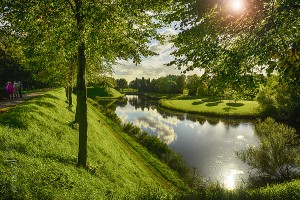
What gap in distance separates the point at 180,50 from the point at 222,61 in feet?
7.78

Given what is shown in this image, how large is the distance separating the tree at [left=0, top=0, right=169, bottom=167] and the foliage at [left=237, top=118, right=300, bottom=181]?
23.4 metres

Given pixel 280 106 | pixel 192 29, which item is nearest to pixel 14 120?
pixel 192 29

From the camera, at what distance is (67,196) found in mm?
10727

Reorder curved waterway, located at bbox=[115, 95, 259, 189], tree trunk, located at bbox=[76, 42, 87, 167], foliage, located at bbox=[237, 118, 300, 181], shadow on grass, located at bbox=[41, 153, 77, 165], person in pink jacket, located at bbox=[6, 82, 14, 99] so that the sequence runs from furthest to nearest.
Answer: curved waterway, located at bbox=[115, 95, 259, 189]
person in pink jacket, located at bbox=[6, 82, 14, 99]
foliage, located at bbox=[237, 118, 300, 181]
tree trunk, located at bbox=[76, 42, 87, 167]
shadow on grass, located at bbox=[41, 153, 77, 165]

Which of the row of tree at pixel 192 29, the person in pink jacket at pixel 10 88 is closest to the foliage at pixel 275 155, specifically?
the row of tree at pixel 192 29

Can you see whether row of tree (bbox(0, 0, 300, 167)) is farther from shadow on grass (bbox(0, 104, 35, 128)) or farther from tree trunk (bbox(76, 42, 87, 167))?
shadow on grass (bbox(0, 104, 35, 128))

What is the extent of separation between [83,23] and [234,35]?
22.3 feet

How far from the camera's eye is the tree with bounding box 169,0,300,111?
9.88 meters

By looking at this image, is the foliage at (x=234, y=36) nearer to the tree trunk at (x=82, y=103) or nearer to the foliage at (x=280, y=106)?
the tree trunk at (x=82, y=103)

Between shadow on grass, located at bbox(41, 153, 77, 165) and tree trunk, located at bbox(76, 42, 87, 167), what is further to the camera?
tree trunk, located at bbox(76, 42, 87, 167)

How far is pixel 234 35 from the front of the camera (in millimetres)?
Result: 11906

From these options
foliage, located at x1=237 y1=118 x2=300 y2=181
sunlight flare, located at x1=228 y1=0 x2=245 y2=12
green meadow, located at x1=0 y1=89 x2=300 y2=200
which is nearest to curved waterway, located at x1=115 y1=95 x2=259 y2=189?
foliage, located at x1=237 y1=118 x2=300 y2=181

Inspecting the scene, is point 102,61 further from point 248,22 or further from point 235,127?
point 235,127

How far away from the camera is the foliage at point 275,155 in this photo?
31125 mm
